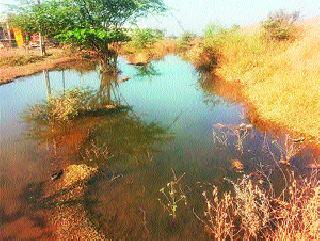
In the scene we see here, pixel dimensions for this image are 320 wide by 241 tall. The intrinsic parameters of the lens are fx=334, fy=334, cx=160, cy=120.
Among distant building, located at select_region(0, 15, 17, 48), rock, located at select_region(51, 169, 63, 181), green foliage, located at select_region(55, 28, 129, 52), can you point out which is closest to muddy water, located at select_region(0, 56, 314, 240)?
rock, located at select_region(51, 169, 63, 181)

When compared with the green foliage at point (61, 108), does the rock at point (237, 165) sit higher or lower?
higher

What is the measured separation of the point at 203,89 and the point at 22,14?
12.2 metres

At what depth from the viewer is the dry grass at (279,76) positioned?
10539mm

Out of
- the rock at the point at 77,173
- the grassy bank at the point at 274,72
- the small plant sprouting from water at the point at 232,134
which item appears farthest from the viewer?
the grassy bank at the point at 274,72

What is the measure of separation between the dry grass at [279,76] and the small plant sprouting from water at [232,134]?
1349mm

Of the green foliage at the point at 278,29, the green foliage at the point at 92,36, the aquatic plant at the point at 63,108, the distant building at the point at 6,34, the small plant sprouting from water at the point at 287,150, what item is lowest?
the distant building at the point at 6,34

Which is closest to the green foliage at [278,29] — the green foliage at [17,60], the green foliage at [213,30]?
the green foliage at [213,30]

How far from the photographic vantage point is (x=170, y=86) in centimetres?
1773

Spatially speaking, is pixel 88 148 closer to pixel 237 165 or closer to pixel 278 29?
pixel 237 165

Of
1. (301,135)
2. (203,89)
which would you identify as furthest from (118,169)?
(203,89)

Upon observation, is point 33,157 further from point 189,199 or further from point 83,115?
point 189,199

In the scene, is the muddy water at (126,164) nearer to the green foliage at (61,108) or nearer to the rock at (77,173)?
the rock at (77,173)

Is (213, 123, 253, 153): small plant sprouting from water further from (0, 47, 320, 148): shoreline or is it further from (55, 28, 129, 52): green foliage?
(55, 28, 129, 52): green foliage

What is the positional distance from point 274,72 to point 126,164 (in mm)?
9861
